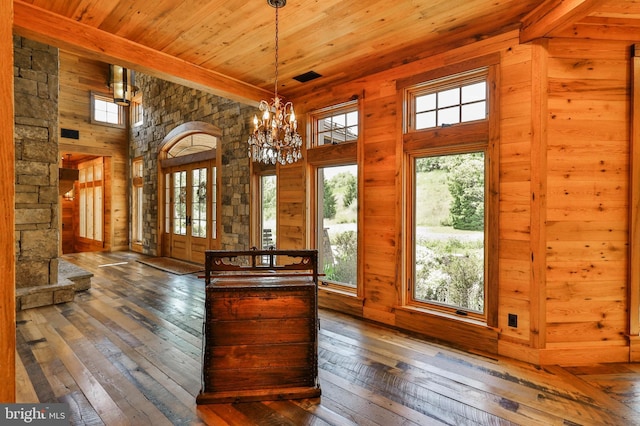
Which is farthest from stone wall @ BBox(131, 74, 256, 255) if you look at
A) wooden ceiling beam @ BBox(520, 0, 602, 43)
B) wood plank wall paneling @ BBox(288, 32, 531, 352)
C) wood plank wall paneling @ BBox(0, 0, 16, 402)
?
wood plank wall paneling @ BBox(0, 0, 16, 402)

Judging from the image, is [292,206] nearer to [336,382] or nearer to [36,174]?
[336,382]

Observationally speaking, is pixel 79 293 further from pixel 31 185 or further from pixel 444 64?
pixel 444 64

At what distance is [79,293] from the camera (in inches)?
176

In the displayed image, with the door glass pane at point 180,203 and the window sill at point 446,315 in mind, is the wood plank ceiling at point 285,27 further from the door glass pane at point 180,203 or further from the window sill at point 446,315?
the door glass pane at point 180,203

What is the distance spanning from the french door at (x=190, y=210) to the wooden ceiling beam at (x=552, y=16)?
214 inches

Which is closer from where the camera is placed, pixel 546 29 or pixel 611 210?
pixel 546 29

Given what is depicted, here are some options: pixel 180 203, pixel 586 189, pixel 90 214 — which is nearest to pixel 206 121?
pixel 180 203

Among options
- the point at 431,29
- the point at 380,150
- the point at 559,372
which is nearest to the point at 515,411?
the point at 559,372

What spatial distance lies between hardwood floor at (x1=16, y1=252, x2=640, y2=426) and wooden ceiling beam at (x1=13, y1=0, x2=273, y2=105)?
2691 millimetres

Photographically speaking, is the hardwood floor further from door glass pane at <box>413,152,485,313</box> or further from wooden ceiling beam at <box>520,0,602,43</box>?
wooden ceiling beam at <box>520,0,602,43</box>

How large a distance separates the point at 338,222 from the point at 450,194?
145 cm

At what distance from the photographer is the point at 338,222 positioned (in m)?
4.08

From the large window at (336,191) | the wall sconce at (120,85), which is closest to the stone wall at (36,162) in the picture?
the large window at (336,191)

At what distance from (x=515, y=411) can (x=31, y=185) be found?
220 inches
